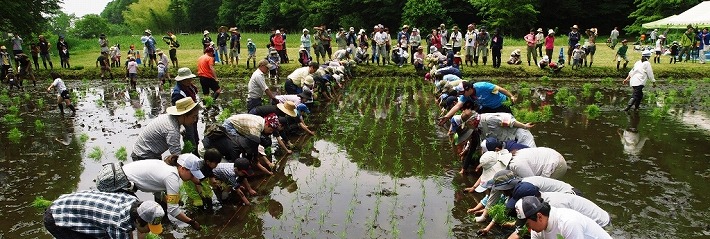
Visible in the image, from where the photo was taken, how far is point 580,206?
14.8 ft

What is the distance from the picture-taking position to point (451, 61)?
15734 millimetres

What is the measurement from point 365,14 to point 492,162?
38.0 meters

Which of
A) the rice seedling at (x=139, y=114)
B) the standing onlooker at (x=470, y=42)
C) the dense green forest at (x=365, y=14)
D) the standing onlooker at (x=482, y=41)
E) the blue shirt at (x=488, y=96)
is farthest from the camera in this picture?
the dense green forest at (x=365, y=14)

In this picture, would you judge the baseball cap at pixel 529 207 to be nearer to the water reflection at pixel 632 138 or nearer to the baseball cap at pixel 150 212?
the baseball cap at pixel 150 212

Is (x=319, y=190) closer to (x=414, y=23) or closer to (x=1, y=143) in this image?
(x=1, y=143)

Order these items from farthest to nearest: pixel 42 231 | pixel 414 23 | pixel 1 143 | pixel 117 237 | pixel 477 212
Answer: pixel 414 23 → pixel 1 143 → pixel 477 212 → pixel 42 231 → pixel 117 237

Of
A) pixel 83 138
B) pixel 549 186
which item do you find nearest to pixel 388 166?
pixel 549 186

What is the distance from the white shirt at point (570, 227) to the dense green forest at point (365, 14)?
26505 millimetres

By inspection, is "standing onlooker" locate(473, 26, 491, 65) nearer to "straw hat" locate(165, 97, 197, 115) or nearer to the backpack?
"straw hat" locate(165, 97, 197, 115)

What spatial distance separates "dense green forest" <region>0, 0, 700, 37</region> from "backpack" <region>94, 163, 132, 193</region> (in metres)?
23.4

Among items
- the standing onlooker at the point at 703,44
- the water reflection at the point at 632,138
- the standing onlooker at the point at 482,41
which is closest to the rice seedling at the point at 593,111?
the water reflection at the point at 632,138

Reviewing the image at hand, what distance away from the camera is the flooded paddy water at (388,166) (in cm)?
578

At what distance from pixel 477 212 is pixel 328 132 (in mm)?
4612

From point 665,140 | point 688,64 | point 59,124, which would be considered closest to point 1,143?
point 59,124
